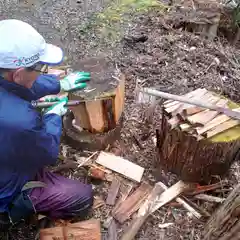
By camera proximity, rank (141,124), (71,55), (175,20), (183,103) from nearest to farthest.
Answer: (183,103), (141,124), (71,55), (175,20)

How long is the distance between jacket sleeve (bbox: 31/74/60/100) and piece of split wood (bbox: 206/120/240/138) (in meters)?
1.31

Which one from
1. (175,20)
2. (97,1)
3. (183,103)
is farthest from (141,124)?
(97,1)

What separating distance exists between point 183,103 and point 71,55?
79.1 inches

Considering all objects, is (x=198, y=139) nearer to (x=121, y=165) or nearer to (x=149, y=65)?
(x=121, y=165)

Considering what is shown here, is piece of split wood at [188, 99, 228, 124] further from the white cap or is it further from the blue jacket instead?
the white cap

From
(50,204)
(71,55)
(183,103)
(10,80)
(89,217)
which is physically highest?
(10,80)

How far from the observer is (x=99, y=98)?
121 inches

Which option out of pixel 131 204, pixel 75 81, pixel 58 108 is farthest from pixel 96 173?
pixel 75 81

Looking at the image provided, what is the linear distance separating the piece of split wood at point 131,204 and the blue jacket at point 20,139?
2.43 ft

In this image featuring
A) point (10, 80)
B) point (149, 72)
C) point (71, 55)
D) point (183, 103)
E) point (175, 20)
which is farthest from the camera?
point (175, 20)

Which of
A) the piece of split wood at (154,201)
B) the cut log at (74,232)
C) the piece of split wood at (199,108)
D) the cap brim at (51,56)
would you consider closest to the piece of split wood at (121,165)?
the piece of split wood at (154,201)

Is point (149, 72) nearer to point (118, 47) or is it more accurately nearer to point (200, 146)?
point (118, 47)

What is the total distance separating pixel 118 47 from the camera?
4.64 metres

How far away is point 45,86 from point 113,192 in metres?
1.06
